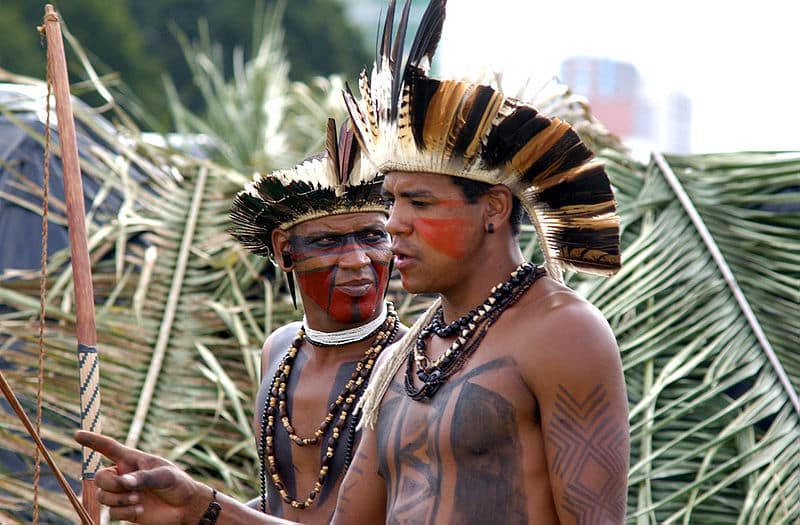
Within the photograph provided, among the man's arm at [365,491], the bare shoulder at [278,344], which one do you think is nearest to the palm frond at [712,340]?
the bare shoulder at [278,344]

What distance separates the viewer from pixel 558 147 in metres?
2.70

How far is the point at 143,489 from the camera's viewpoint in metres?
2.72

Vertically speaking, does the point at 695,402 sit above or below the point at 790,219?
below

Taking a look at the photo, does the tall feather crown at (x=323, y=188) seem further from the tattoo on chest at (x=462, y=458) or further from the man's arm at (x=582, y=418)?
the man's arm at (x=582, y=418)

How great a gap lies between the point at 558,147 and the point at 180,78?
25.8 meters

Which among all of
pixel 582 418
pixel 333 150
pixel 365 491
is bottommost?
pixel 365 491

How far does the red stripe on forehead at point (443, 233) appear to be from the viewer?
8.96 ft

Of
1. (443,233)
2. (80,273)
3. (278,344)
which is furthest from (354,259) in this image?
(443,233)

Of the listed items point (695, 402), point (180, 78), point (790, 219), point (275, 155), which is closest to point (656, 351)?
point (695, 402)

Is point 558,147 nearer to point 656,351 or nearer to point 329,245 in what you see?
point 329,245

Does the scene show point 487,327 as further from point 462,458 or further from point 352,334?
point 352,334

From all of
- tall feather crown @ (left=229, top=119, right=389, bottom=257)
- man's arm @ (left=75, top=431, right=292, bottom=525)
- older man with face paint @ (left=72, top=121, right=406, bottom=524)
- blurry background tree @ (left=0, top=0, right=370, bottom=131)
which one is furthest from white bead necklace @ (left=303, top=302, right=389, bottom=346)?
blurry background tree @ (left=0, top=0, right=370, bottom=131)

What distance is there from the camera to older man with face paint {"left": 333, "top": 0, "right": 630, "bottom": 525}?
2551mm

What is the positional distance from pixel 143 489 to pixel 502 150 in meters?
1.02
